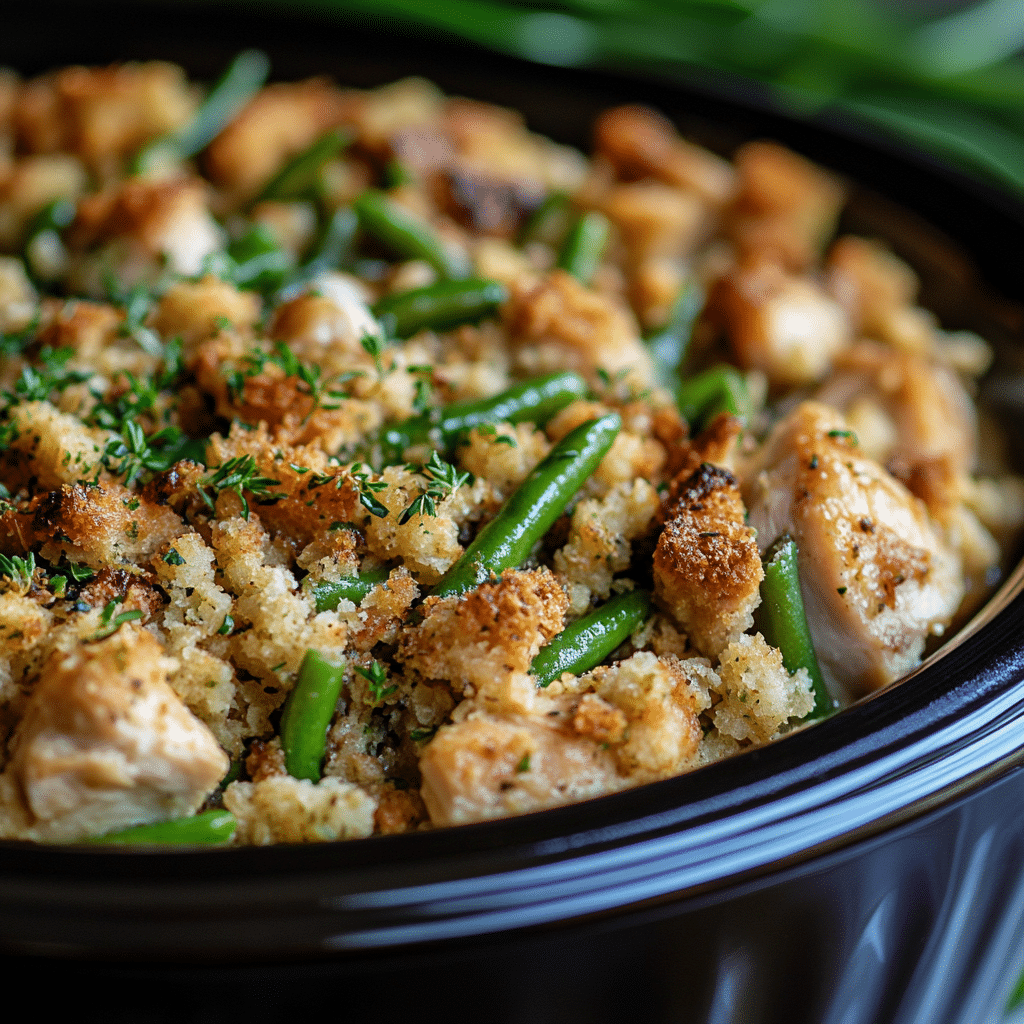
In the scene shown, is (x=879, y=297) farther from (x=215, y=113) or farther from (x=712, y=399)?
(x=215, y=113)

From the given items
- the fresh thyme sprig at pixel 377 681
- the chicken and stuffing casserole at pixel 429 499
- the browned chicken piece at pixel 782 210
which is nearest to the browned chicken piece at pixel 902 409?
the chicken and stuffing casserole at pixel 429 499

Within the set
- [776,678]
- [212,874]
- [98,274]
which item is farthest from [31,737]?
[98,274]

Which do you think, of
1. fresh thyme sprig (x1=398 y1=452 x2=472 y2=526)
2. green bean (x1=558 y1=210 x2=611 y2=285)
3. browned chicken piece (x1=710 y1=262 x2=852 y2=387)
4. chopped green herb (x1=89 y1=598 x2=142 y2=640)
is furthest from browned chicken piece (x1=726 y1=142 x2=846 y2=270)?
chopped green herb (x1=89 y1=598 x2=142 y2=640)

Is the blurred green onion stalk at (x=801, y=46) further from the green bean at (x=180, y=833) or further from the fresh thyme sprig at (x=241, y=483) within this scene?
the green bean at (x=180, y=833)

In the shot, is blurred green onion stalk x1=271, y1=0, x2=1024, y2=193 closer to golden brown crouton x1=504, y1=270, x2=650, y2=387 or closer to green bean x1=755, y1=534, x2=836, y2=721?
golden brown crouton x1=504, y1=270, x2=650, y2=387

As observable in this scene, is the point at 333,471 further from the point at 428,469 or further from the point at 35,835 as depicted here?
the point at 35,835

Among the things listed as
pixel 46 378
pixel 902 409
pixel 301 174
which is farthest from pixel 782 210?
pixel 46 378
